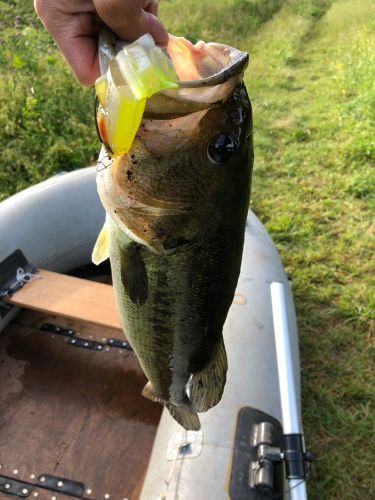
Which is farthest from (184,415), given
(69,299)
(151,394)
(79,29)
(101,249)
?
(69,299)

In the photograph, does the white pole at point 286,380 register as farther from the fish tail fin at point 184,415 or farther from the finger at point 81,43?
the finger at point 81,43

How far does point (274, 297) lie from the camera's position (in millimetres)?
2859

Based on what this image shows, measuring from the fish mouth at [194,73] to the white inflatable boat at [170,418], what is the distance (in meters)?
1.63

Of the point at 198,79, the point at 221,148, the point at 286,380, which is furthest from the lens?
the point at 286,380

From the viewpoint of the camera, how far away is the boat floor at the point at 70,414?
2.69 m

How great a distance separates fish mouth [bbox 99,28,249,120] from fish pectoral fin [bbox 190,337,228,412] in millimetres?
842

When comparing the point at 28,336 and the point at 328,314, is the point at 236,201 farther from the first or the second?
the point at 328,314

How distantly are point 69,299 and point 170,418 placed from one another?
0.97 m

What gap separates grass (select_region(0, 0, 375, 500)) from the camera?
3465 mm

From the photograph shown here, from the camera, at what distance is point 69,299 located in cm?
307

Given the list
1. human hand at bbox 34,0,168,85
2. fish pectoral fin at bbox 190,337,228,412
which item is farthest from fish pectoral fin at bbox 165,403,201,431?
human hand at bbox 34,0,168,85

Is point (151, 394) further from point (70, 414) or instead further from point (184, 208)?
point (70, 414)

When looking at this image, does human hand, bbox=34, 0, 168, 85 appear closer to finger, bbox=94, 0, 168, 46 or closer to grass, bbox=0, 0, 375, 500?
finger, bbox=94, 0, 168, 46

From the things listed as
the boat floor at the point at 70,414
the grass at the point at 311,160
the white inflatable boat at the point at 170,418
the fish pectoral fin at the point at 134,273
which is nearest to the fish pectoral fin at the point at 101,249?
the fish pectoral fin at the point at 134,273
